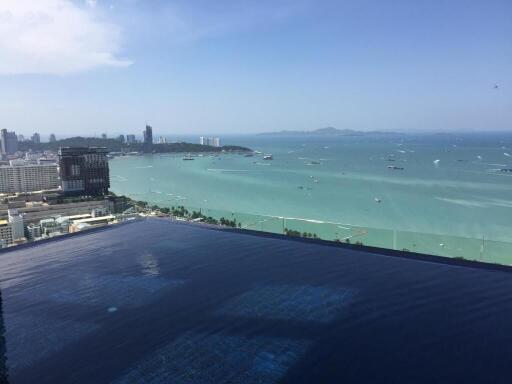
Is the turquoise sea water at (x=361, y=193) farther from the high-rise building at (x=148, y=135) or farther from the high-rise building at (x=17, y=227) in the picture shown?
the high-rise building at (x=148, y=135)

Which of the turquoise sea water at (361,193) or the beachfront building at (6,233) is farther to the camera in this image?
the turquoise sea water at (361,193)

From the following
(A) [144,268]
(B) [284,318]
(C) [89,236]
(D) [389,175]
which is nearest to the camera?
(B) [284,318]

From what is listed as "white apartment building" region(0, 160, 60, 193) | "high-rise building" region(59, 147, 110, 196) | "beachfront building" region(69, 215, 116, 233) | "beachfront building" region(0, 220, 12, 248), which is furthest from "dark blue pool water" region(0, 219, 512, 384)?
"white apartment building" region(0, 160, 60, 193)

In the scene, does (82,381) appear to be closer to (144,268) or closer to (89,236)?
(144,268)

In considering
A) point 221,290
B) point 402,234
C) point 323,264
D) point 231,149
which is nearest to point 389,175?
point 402,234

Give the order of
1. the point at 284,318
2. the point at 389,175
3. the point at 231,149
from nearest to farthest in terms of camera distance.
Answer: the point at 284,318 → the point at 389,175 → the point at 231,149

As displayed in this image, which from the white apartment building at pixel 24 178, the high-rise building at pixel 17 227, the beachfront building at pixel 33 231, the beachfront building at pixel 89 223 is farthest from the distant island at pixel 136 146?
the beachfront building at pixel 89 223
